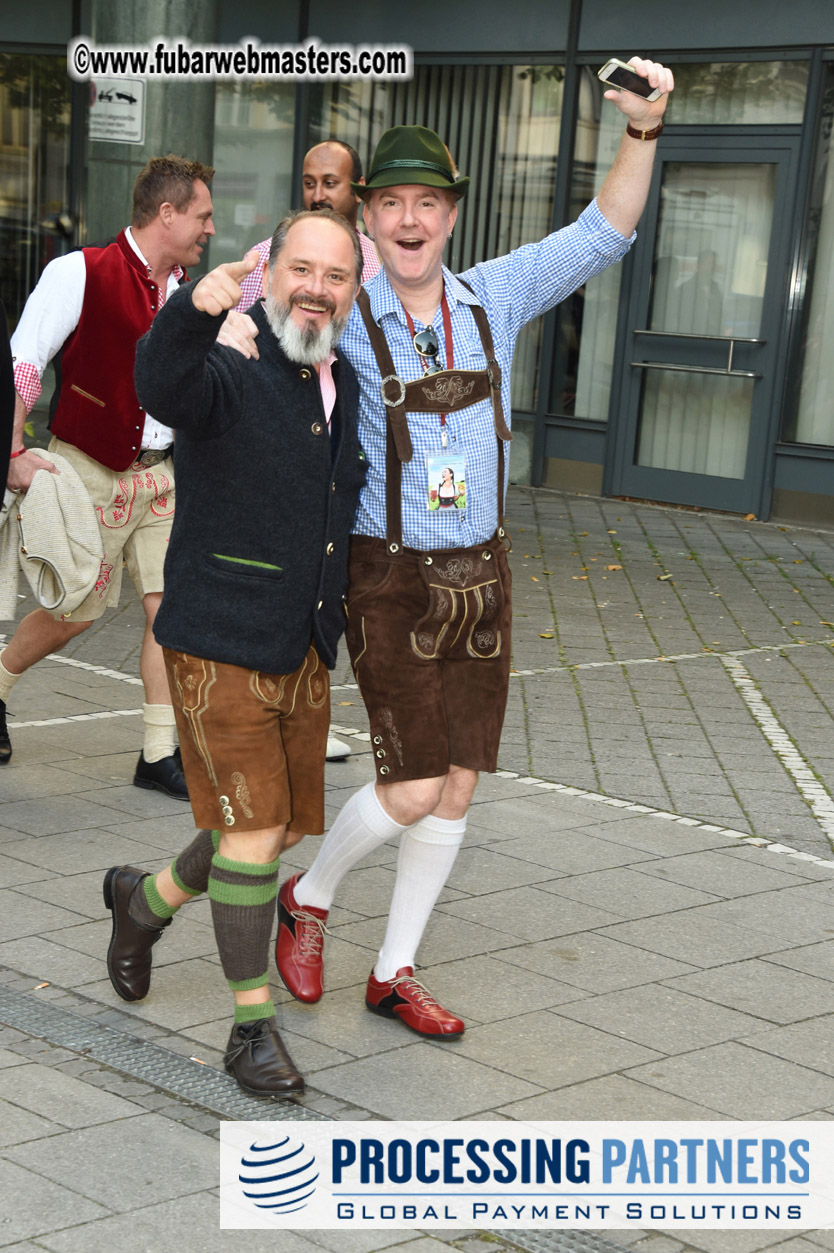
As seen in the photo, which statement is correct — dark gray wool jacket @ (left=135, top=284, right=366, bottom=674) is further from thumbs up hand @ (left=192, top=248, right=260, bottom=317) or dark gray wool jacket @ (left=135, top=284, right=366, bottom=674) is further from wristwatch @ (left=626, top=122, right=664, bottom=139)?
wristwatch @ (left=626, top=122, right=664, bottom=139)

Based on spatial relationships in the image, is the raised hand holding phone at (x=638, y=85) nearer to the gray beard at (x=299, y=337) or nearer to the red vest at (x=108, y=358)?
the gray beard at (x=299, y=337)

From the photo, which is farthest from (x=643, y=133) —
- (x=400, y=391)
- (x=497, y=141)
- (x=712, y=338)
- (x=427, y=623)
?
(x=497, y=141)

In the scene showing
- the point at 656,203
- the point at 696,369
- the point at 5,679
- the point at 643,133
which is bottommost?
the point at 5,679

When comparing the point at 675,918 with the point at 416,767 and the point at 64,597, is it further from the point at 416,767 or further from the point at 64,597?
the point at 64,597

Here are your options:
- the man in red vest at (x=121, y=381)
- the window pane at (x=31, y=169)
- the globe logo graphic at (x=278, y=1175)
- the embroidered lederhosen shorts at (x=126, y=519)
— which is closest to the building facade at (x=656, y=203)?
the window pane at (x=31, y=169)

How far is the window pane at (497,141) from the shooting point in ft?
45.9

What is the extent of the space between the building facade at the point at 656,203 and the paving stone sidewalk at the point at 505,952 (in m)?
5.23

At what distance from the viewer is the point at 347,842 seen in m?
4.08

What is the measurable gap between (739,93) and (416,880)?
10.2m

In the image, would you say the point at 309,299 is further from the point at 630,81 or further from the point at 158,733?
the point at 158,733

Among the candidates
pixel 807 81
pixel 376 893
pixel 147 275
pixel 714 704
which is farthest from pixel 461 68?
pixel 376 893

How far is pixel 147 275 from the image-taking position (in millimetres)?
5586

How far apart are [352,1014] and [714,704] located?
3776 mm

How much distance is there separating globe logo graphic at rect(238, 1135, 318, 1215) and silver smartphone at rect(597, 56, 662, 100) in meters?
2.50
